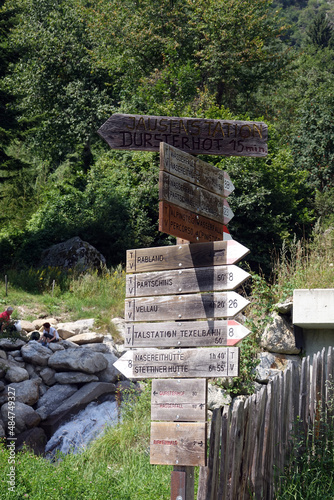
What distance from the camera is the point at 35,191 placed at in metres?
23.1

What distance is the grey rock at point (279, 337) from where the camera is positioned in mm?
8375

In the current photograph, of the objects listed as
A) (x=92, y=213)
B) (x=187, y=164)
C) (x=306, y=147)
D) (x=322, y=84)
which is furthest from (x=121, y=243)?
(x=322, y=84)

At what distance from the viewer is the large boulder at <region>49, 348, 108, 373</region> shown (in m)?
11.1

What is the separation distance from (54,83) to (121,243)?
10128 millimetres

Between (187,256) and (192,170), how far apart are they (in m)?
0.63

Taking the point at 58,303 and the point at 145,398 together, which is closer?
the point at 145,398

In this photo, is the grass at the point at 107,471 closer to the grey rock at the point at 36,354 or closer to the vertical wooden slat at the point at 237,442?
the vertical wooden slat at the point at 237,442

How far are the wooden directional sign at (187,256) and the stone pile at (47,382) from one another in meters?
6.03

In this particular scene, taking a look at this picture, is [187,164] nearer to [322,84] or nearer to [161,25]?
[161,25]

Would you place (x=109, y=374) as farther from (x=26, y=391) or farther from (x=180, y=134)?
(x=180, y=134)

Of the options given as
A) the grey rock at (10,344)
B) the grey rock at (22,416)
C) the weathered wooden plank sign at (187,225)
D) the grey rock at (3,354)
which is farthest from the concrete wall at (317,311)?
the grey rock at (10,344)

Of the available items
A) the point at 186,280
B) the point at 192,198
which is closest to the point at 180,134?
the point at 192,198

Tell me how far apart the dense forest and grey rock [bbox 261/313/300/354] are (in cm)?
901

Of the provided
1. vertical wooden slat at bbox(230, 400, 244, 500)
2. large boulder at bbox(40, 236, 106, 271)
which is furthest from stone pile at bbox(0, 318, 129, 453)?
vertical wooden slat at bbox(230, 400, 244, 500)
